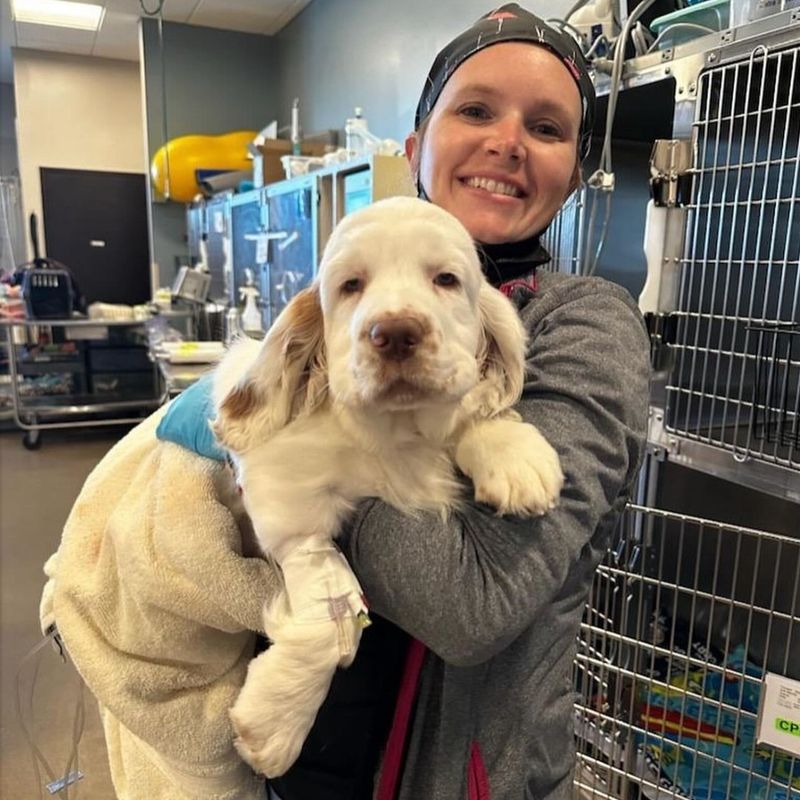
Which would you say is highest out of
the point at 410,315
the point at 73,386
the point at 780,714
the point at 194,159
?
the point at 194,159

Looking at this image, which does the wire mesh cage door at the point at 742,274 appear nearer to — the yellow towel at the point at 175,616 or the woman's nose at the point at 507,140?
the woman's nose at the point at 507,140

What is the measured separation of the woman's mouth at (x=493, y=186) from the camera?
961 mm

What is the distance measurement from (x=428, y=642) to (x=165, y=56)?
6.15 m

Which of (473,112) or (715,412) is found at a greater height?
(473,112)

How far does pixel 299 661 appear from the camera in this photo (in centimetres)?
70

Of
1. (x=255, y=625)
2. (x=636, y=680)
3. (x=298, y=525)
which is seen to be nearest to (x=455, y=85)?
(x=298, y=525)

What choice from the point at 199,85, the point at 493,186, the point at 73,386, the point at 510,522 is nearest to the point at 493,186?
the point at 493,186

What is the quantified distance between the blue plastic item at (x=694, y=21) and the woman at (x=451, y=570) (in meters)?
0.53

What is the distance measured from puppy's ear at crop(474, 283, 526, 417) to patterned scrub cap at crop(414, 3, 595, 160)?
1.20ft

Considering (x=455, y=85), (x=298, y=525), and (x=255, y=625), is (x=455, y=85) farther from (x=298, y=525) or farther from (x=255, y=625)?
(x=255, y=625)

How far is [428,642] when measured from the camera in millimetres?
699

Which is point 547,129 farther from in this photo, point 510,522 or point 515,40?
point 510,522

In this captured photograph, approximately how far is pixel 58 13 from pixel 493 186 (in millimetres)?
5845

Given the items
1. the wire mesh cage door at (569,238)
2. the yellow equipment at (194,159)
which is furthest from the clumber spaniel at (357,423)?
the yellow equipment at (194,159)
